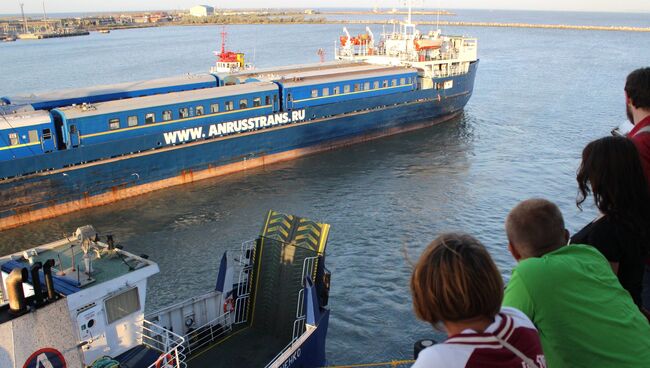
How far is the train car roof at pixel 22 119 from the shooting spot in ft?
77.5

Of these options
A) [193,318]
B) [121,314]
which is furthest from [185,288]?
[121,314]

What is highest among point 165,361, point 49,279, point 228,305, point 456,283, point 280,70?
point 456,283

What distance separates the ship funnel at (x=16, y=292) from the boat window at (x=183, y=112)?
21.9 meters

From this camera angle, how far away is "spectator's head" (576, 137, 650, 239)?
4012 millimetres

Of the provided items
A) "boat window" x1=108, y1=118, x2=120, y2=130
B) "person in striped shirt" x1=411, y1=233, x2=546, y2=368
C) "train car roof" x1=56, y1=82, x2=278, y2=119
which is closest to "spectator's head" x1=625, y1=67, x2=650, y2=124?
"person in striped shirt" x1=411, y1=233, x2=546, y2=368

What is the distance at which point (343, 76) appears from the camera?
37469mm

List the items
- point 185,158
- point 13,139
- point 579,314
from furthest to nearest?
point 185,158
point 13,139
point 579,314

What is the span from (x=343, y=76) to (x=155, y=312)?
27.7m

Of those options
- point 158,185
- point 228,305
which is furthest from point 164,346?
point 158,185

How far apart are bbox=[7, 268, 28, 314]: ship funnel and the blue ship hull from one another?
18.1 meters

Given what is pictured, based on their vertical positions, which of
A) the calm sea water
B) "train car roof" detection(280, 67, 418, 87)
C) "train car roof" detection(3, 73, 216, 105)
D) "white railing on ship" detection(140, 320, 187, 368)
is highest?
"train car roof" detection(3, 73, 216, 105)

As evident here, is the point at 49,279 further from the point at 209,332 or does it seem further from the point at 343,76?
the point at 343,76

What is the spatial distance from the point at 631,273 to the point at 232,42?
115770 mm

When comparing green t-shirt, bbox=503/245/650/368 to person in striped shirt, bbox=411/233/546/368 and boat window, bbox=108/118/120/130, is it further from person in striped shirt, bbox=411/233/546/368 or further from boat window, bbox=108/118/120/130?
boat window, bbox=108/118/120/130
